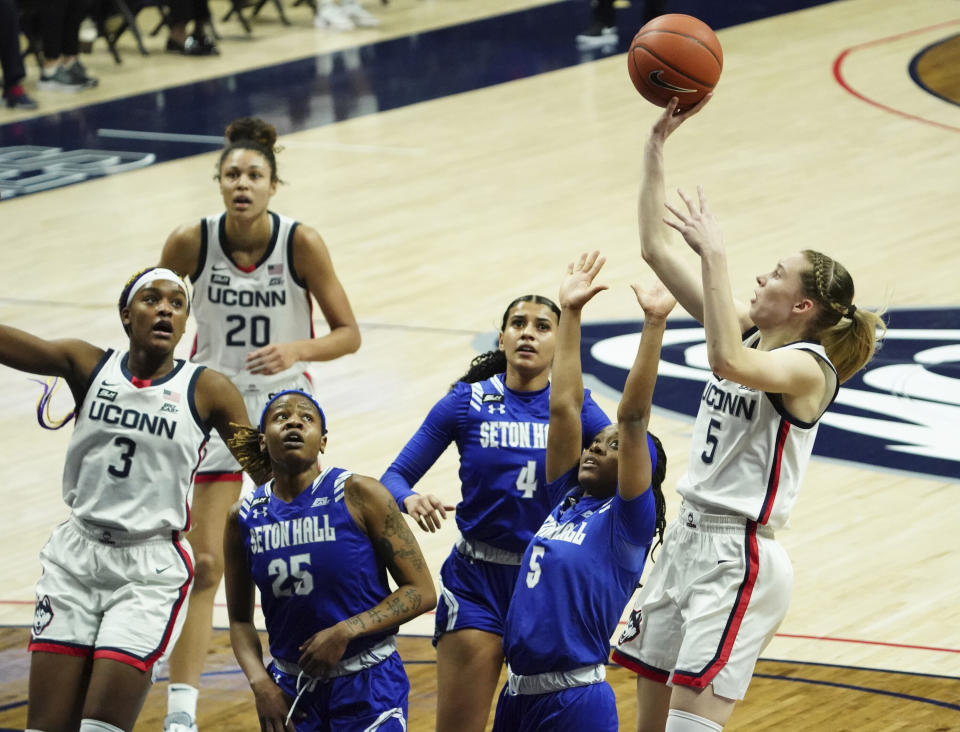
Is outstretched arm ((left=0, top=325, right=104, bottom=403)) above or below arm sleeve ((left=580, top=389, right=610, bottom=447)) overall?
above

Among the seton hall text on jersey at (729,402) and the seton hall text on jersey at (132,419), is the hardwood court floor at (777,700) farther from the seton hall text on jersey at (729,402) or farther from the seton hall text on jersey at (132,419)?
the seton hall text on jersey at (729,402)

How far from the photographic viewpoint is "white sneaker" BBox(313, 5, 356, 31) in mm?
20344

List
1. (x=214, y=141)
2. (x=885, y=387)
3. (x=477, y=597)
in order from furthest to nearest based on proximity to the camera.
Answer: (x=214, y=141) → (x=885, y=387) → (x=477, y=597)

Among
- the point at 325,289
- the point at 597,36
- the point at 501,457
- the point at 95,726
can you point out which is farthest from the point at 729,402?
the point at 597,36

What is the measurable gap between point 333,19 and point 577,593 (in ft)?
54.2

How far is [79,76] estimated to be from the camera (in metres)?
18.0

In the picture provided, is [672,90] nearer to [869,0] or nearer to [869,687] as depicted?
[869,687]

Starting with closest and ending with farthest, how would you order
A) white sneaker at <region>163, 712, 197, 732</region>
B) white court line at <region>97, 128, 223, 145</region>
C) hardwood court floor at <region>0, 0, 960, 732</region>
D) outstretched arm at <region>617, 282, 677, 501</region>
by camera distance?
outstretched arm at <region>617, 282, 677, 501</region> < white sneaker at <region>163, 712, 197, 732</region> < hardwood court floor at <region>0, 0, 960, 732</region> < white court line at <region>97, 128, 223, 145</region>

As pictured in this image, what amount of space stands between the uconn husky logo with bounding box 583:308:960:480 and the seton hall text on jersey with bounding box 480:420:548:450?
357cm

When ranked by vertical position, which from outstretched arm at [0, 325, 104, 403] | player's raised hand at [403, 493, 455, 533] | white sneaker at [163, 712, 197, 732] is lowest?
white sneaker at [163, 712, 197, 732]

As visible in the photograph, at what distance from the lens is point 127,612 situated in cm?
504

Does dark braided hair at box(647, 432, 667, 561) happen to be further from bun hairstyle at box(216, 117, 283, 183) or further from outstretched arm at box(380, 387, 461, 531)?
bun hairstyle at box(216, 117, 283, 183)

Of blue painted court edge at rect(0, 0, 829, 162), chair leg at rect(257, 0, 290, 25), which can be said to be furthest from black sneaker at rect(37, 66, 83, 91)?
chair leg at rect(257, 0, 290, 25)

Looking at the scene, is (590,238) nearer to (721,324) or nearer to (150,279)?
(150,279)
